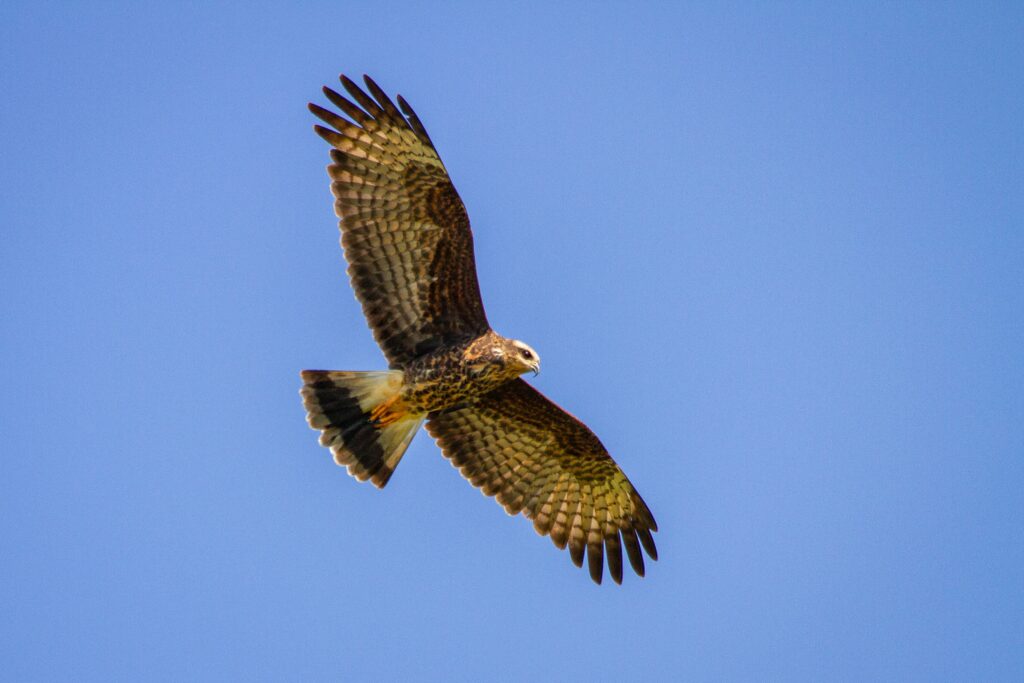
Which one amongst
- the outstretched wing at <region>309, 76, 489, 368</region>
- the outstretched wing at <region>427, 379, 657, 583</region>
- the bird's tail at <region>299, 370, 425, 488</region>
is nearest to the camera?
the outstretched wing at <region>309, 76, 489, 368</region>

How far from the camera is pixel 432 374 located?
12133mm

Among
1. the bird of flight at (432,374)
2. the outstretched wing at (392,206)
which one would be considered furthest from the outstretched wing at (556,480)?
the outstretched wing at (392,206)

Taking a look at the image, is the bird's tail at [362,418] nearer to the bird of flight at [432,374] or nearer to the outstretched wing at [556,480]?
the bird of flight at [432,374]

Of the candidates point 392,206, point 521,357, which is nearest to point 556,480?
point 521,357

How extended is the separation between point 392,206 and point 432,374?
1455mm

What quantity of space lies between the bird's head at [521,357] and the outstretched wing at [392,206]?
0.65 m

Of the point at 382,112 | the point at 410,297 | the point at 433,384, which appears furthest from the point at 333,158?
the point at 433,384

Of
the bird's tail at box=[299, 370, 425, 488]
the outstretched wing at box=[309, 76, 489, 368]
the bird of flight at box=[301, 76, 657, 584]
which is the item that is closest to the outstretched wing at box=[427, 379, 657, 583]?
the bird of flight at box=[301, 76, 657, 584]

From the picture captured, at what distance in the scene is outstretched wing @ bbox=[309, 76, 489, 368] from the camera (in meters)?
11.9

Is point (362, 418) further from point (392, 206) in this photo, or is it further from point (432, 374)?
point (392, 206)

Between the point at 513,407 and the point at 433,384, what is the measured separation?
97 centimetres

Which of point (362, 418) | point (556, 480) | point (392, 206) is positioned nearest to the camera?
point (392, 206)

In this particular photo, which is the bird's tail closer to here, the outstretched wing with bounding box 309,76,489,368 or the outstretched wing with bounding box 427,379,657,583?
the outstretched wing with bounding box 427,379,657,583

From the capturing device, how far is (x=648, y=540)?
43.4 feet
